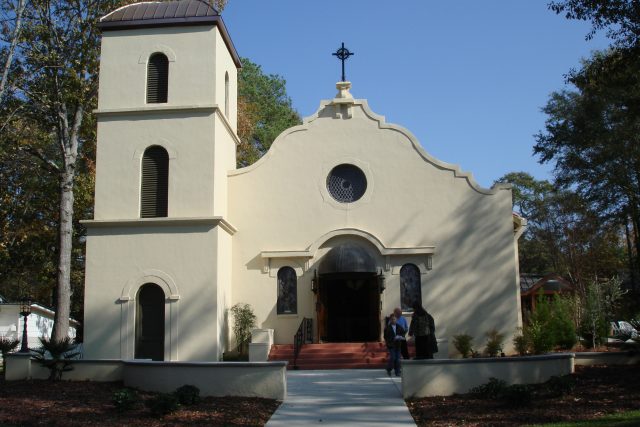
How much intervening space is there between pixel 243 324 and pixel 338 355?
11.3 feet

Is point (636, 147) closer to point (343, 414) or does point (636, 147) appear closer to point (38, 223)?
point (343, 414)

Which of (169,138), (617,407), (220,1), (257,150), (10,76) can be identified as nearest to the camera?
(617,407)

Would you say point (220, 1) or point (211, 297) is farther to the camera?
point (220, 1)

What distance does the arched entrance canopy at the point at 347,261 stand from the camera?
2098cm

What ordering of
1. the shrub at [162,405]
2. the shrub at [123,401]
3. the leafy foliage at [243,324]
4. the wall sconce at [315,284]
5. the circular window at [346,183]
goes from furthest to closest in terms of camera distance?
the circular window at [346,183], the wall sconce at [315,284], the leafy foliage at [243,324], the shrub at [123,401], the shrub at [162,405]

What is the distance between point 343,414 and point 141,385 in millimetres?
4933

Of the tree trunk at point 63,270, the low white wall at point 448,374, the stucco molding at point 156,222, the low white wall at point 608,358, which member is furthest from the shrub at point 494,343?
the tree trunk at point 63,270

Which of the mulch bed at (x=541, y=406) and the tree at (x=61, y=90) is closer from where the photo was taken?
the mulch bed at (x=541, y=406)

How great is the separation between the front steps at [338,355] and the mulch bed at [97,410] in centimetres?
703

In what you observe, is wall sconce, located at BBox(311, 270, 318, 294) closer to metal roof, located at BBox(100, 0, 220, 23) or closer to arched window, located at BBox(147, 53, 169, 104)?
arched window, located at BBox(147, 53, 169, 104)

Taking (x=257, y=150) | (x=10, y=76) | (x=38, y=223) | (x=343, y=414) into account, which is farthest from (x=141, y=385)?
(x=257, y=150)

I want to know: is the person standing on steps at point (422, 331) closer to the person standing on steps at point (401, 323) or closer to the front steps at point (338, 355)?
the person standing on steps at point (401, 323)

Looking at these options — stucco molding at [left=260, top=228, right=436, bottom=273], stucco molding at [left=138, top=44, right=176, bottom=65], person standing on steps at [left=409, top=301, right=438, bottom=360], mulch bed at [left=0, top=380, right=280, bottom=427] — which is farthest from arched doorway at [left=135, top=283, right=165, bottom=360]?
person standing on steps at [left=409, top=301, right=438, bottom=360]

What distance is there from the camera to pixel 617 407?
11.0 meters
